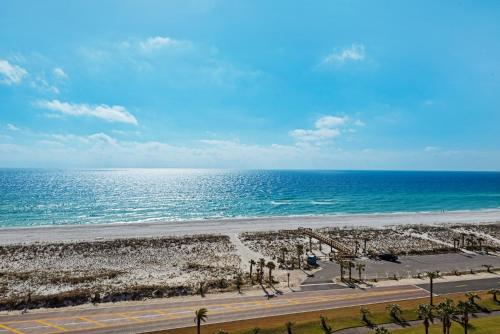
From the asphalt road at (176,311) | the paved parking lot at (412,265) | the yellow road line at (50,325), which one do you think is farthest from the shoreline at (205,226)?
the yellow road line at (50,325)

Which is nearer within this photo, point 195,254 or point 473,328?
point 473,328

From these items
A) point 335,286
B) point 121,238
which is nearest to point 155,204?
point 121,238

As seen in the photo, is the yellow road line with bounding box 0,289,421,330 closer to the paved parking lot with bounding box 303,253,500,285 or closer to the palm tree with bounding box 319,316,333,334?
the paved parking lot with bounding box 303,253,500,285

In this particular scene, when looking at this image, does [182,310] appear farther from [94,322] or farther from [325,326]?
[325,326]

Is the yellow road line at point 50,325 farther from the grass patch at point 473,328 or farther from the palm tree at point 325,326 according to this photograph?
the grass patch at point 473,328

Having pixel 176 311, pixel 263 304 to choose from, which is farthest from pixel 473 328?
pixel 176 311

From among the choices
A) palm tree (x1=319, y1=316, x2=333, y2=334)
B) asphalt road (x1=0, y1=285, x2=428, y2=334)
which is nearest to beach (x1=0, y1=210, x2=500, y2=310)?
asphalt road (x1=0, y1=285, x2=428, y2=334)

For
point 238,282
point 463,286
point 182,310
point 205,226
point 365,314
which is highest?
point 365,314
